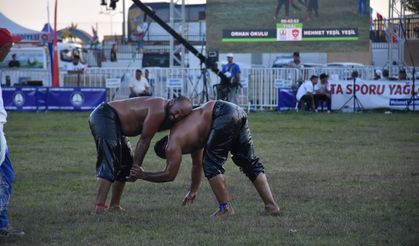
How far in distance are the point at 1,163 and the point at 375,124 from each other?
642 inches

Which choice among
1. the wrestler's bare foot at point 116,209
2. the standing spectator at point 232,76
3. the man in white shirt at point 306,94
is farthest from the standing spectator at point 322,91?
the wrestler's bare foot at point 116,209

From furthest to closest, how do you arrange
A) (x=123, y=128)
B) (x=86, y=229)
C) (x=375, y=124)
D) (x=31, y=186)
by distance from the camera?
(x=375, y=124)
(x=31, y=186)
(x=123, y=128)
(x=86, y=229)

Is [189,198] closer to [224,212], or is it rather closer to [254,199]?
[254,199]

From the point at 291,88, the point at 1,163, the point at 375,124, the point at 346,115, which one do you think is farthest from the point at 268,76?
the point at 1,163

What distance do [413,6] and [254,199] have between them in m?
25.8

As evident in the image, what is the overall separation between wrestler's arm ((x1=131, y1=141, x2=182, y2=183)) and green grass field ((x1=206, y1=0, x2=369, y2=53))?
25.6m

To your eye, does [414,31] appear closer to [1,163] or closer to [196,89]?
[196,89]

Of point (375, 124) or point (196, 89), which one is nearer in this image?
point (375, 124)

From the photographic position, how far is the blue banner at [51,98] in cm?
2983

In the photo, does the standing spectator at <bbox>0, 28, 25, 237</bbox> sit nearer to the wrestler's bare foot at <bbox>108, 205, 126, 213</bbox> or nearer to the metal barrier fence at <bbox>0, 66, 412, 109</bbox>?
the wrestler's bare foot at <bbox>108, 205, 126, 213</bbox>

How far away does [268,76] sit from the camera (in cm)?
3048

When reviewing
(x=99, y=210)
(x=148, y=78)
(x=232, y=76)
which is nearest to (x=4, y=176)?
(x=99, y=210)

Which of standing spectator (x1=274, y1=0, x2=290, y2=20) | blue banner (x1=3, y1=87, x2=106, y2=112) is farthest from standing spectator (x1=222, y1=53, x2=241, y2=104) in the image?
standing spectator (x1=274, y1=0, x2=290, y2=20)

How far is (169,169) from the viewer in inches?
339
